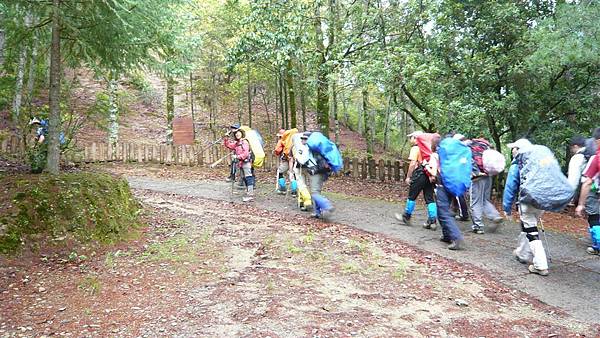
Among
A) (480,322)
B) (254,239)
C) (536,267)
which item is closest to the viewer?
(480,322)

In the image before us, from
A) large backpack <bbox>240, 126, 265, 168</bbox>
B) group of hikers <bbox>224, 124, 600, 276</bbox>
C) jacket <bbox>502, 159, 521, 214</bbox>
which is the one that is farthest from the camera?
large backpack <bbox>240, 126, 265, 168</bbox>

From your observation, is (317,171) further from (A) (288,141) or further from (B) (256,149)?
(A) (288,141)

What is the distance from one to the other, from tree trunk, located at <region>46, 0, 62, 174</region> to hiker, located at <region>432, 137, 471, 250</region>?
626 cm

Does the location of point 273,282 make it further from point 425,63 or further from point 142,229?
point 425,63

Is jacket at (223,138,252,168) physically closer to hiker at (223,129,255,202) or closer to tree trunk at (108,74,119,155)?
hiker at (223,129,255,202)

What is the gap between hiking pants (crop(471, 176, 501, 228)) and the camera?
27.1 feet

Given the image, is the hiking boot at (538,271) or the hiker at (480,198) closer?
the hiking boot at (538,271)

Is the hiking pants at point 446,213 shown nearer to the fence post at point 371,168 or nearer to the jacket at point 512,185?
the jacket at point 512,185

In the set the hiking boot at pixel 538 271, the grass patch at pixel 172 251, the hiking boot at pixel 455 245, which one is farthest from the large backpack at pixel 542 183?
the grass patch at pixel 172 251

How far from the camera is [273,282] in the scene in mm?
5523

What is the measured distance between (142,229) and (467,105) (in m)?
7.44

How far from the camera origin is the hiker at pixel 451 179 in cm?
712

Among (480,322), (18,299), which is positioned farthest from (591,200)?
(18,299)

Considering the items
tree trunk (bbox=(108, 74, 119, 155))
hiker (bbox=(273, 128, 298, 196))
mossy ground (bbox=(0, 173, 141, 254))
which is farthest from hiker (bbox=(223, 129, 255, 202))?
tree trunk (bbox=(108, 74, 119, 155))
